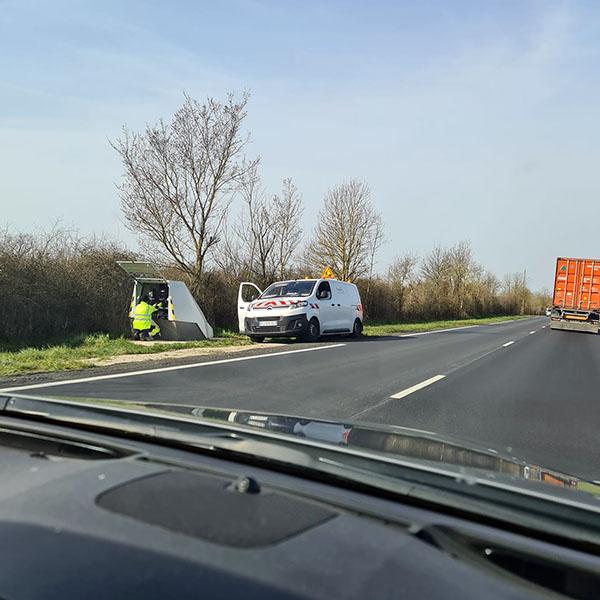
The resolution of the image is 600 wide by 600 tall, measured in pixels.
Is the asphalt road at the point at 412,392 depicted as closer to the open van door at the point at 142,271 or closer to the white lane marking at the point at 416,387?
the white lane marking at the point at 416,387

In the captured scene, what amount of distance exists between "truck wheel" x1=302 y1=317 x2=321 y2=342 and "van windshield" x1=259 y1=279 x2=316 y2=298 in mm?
879

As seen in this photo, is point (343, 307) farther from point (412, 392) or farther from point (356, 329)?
point (412, 392)

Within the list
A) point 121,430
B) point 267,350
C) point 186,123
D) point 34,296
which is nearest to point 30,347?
point 34,296

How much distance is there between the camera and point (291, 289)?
732 inches

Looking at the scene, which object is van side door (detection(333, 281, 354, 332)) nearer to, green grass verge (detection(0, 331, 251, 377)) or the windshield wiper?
green grass verge (detection(0, 331, 251, 377))

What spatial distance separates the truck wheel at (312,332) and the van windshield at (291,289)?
879mm

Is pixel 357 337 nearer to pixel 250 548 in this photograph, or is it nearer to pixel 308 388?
pixel 308 388

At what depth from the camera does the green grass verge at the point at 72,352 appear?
9.83m

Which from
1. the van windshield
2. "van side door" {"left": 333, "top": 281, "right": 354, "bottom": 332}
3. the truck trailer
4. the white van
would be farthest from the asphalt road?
the truck trailer

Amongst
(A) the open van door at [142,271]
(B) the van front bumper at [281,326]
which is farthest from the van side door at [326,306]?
Result: (A) the open van door at [142,271]

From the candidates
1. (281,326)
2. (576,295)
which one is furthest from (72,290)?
(576,295)

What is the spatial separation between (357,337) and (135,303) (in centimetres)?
801

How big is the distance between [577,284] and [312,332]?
2213 centimetres

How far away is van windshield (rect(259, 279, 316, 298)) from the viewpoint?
18.3 m
